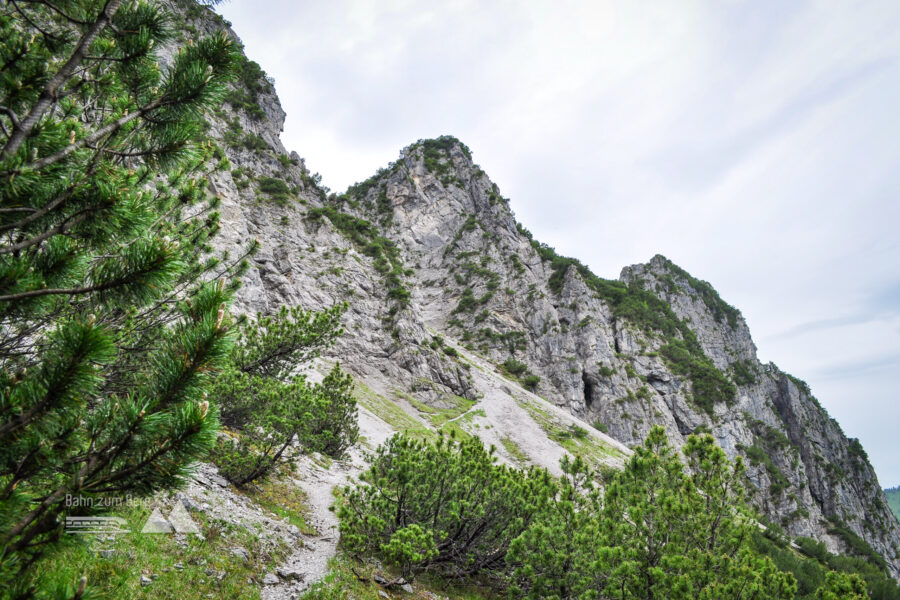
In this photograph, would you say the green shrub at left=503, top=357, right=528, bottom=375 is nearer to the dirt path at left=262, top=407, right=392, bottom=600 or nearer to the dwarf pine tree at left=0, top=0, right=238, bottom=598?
the dirt path at left=262, top=407, right=392, bottom=600

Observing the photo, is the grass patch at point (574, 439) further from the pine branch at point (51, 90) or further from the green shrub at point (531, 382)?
the pine branch at point (51, 90)

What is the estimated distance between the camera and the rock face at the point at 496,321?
53.4 m

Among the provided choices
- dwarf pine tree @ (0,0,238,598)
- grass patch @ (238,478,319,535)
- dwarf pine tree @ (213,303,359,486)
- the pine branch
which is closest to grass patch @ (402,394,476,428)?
dwarf pine tree @ (213,303,359,486)

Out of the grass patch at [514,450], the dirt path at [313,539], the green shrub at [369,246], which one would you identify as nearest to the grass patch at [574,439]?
the grass patch at [514,450]

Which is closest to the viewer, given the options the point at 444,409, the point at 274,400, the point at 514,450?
the point at 274,400

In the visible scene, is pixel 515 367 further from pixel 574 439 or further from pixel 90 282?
pixel 90 282

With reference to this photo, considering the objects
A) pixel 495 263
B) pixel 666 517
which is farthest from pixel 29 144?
pixel 495 263

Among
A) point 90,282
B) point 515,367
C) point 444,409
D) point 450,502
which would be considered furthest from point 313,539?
point 515,367

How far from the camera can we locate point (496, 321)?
3319 inches

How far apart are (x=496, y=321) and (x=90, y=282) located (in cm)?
8261

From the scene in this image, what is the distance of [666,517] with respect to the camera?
8.00 meters

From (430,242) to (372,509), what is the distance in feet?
326

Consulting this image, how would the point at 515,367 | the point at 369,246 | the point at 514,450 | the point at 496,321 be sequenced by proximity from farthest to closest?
the point at 496,321, the point at 515,367, the point at 369,246, the point at 514,450

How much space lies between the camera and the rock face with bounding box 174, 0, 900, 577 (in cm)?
5338
